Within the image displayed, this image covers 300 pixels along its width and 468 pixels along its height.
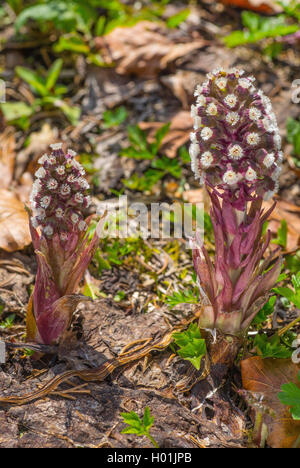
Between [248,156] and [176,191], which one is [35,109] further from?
[248,156]

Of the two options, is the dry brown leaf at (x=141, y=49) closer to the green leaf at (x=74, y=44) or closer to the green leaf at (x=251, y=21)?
the green leaf at (x=74, y=44)

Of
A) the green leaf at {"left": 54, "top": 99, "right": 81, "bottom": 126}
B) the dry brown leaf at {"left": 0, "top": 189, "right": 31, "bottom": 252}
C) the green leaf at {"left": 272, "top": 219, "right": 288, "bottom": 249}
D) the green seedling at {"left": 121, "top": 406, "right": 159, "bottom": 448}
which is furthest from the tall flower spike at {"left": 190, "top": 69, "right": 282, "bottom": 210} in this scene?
the green leaf at {"left": 54, "top": 99, "right": 81, "bottom": 126}

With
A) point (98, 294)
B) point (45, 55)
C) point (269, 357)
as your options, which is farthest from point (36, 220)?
point (45, 55)

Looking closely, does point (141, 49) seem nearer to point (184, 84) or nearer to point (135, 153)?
point (184, 84)

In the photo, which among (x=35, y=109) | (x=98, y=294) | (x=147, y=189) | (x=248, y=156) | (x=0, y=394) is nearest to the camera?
(x=248, y=156)

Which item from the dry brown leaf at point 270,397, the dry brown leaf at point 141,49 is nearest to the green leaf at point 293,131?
the dry brown leaf at point 141,49

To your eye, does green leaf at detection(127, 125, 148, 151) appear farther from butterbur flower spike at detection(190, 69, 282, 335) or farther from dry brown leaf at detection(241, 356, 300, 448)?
dry brown leaf at detection(241, 356, 300, 448)
